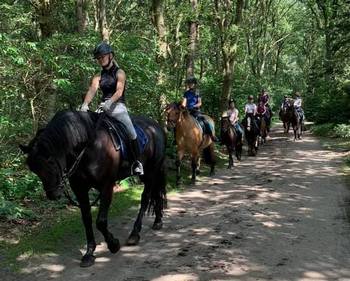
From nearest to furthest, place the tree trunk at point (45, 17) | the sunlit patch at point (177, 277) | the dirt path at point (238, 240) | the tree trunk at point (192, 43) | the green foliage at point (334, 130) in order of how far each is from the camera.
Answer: the sunlit patch at point (177, 277), the dirt path at point (238, 240), the tree trunk at point (45, 17), the tree trunk at point (192, 43), the green foliage at point (334, 130)

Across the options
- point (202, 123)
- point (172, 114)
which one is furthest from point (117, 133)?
point (202, 123)

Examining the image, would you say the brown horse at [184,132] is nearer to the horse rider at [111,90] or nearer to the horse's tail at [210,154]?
the horse's tail at [210,154]

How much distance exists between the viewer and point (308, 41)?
64.2 metres

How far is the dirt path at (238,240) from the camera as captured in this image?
5945mm

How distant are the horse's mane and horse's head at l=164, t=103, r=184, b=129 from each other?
5.74 metres

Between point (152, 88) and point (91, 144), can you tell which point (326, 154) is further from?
point (91, 144)

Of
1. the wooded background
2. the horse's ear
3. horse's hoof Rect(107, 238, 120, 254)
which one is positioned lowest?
horse's hoof Rect(107, 238, 120, 254)

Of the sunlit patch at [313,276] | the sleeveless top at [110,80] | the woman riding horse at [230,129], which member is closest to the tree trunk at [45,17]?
the sleeveless top at [110,80]

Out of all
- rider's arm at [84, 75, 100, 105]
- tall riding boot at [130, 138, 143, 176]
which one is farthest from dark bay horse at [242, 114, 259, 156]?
rider's arm at [84, 75, 100, 105]

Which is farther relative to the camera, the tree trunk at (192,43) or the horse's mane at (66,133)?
the tree trunk at (192,43)

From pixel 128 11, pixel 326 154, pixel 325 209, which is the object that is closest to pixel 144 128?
pixel 325 209

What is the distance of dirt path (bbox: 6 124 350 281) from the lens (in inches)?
234

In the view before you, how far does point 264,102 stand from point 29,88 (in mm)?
15418

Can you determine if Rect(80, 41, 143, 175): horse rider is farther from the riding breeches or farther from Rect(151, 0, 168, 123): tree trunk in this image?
Rect(151, 0, 168, 123): tree trunk
